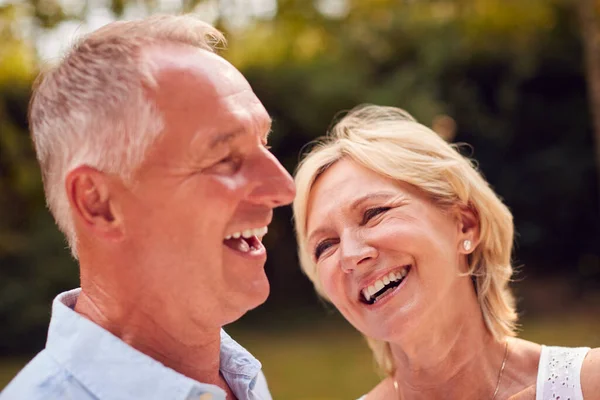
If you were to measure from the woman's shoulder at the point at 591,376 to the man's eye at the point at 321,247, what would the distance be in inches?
36.4

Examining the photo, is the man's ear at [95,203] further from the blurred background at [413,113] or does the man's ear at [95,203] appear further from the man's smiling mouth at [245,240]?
the blurred background at [413,113]

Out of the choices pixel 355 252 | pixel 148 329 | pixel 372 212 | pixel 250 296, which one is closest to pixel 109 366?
pixel 148 329

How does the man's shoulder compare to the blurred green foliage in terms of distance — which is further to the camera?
the blurred green foliage

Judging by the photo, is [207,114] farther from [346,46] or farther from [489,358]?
[346,46]

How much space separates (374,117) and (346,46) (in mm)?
8800

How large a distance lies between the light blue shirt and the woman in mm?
927

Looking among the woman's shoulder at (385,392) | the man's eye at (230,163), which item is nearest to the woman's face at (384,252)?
the woman's shoulder at (385,392)

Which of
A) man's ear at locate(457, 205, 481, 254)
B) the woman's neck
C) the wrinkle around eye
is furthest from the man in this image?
man's ear at locate(457, 205, 481, 254)

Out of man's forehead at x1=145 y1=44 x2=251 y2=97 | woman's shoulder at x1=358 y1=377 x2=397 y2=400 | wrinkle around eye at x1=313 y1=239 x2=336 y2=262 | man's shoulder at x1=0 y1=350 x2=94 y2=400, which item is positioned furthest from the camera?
woman's shoulder at x1=358 y1=377 x2=397 y2=400

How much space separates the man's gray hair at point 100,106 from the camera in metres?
1.79

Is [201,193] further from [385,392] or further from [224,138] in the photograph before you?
[385,392]

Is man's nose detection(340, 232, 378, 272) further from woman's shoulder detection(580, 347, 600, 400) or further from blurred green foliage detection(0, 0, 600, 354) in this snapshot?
blurred green foliage detection(0, 0, 600, 354)

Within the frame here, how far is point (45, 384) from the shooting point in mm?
1734

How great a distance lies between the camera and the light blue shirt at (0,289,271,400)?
5.73ft
